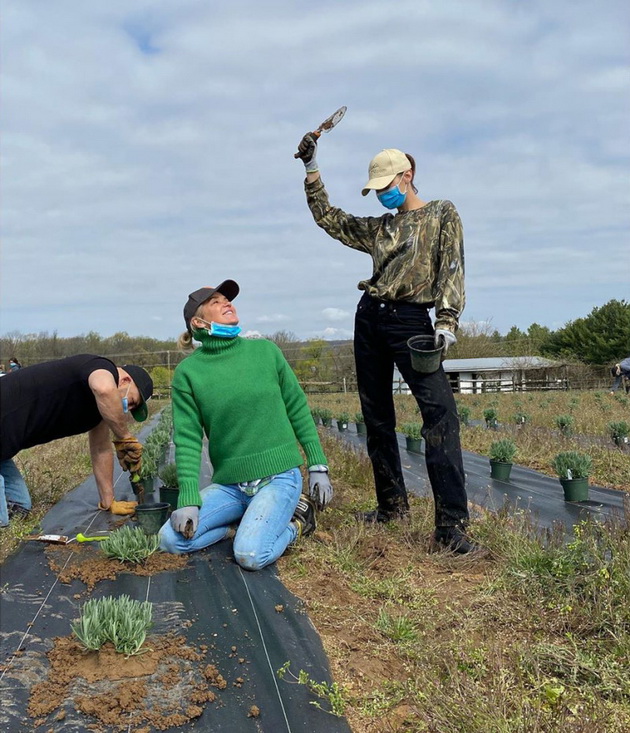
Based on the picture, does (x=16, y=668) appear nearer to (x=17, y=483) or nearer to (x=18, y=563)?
(x=18, y=563)

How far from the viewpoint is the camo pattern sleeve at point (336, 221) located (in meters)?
3.81

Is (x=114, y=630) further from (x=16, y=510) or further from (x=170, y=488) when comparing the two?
(x=16, y=510)

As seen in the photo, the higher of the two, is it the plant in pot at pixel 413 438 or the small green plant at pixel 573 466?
the small green plant at pixel 573 466

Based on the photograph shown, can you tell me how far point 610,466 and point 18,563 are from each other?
5434 millimetres

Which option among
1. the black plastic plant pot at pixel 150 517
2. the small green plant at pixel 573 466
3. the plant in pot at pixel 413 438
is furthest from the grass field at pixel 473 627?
the plant in pot at pixel 413 438

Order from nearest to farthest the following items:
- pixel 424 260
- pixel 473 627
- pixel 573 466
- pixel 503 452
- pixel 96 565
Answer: pixel 473 627 → pixel 96 565 → pixel 424 260 → pixel 573 466 → pixel 503 452

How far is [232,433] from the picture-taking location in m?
3.52

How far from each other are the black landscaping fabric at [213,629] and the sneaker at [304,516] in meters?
0.39

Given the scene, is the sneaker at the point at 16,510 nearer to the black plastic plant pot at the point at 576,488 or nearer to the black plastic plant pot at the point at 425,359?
the black plastic plant pot at the point at 425,359

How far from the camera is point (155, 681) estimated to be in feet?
6.97

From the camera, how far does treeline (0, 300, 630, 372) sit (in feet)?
124

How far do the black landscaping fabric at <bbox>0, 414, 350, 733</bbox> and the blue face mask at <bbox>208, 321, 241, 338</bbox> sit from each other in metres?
1.15

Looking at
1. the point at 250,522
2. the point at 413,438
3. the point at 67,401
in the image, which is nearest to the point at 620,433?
the point at 413,438

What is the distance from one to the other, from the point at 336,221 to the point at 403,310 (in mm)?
758
